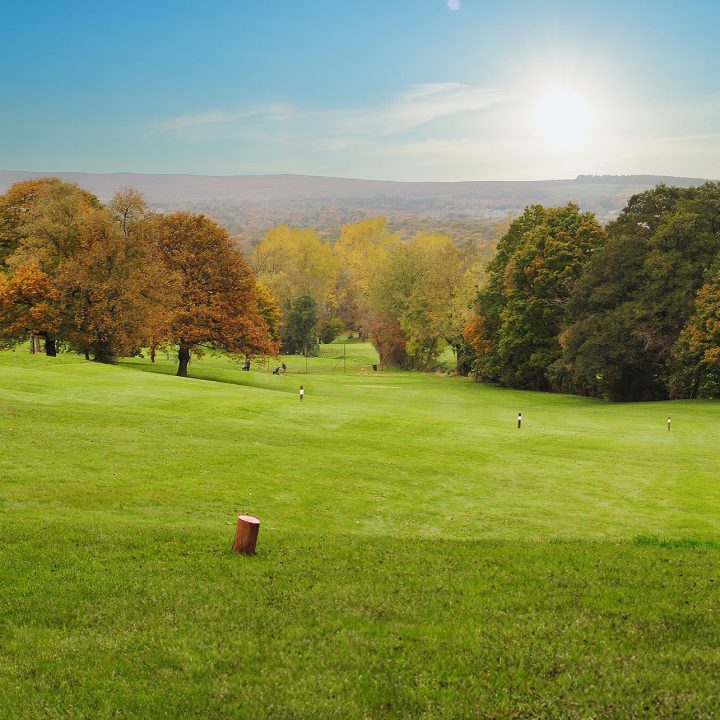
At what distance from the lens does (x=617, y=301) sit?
57.4 metres

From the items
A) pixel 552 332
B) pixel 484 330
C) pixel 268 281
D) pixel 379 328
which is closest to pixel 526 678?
pixel 552 332

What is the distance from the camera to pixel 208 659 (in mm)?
8727

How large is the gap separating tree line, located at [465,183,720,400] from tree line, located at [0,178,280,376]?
965 inches

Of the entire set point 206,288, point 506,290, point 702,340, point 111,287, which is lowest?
point 702,340

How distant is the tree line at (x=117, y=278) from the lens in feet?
181

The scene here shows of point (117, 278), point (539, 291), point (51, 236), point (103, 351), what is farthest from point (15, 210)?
point (539, 291)

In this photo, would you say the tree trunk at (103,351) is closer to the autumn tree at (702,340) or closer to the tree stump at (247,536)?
the autumn tree at (702,340)

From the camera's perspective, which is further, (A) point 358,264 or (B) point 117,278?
(A) point 358,264

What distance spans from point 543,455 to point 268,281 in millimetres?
91959

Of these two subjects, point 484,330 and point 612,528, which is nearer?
point 612,528

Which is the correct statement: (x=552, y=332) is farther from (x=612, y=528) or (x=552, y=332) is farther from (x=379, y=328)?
(x=612, y=528)

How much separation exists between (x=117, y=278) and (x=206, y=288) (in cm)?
837

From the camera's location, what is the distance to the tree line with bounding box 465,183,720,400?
53.0 metres

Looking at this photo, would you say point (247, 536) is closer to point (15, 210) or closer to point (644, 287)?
point (644, 287)
